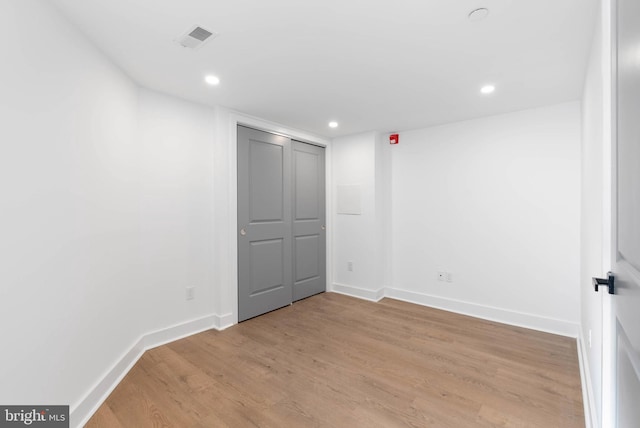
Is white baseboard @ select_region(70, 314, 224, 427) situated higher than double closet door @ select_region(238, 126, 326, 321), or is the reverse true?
double closet door @ select_region(238, 126, 326, 321)

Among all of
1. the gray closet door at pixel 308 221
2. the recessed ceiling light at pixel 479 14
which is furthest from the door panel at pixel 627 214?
the gray closet door at pixel 308 221

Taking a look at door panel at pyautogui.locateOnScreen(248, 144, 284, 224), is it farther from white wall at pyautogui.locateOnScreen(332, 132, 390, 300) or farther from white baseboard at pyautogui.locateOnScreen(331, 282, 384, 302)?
white baseboard at pyautogui.locateOnScreen(331, 282, 384, 302)

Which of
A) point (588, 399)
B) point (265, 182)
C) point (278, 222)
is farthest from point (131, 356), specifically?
point (588, 399)

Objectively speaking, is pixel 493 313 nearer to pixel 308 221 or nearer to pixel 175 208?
pixel 308 221

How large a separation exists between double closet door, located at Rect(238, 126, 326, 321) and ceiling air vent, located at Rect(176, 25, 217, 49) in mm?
1360

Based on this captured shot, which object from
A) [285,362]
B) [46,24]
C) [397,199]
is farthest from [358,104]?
[285,362]

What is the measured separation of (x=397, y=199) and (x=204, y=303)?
2.81 m

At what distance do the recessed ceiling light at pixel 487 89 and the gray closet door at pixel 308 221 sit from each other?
7.51 ft

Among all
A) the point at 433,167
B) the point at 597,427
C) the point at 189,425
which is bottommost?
the point at 189,425

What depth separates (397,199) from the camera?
4.02 metres

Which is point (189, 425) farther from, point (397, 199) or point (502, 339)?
point (397, 199)

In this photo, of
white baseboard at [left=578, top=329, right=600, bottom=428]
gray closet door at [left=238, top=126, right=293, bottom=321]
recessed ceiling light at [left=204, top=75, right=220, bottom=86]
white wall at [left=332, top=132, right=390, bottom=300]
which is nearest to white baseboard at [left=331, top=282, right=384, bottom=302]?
white wall at [left=332, top=132, right=390, bottom=300]

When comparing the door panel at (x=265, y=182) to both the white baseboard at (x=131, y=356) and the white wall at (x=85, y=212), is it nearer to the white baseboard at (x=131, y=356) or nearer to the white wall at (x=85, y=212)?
the white wall at (x=85, y=212)

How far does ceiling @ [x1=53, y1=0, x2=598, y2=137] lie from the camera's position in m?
1.56
